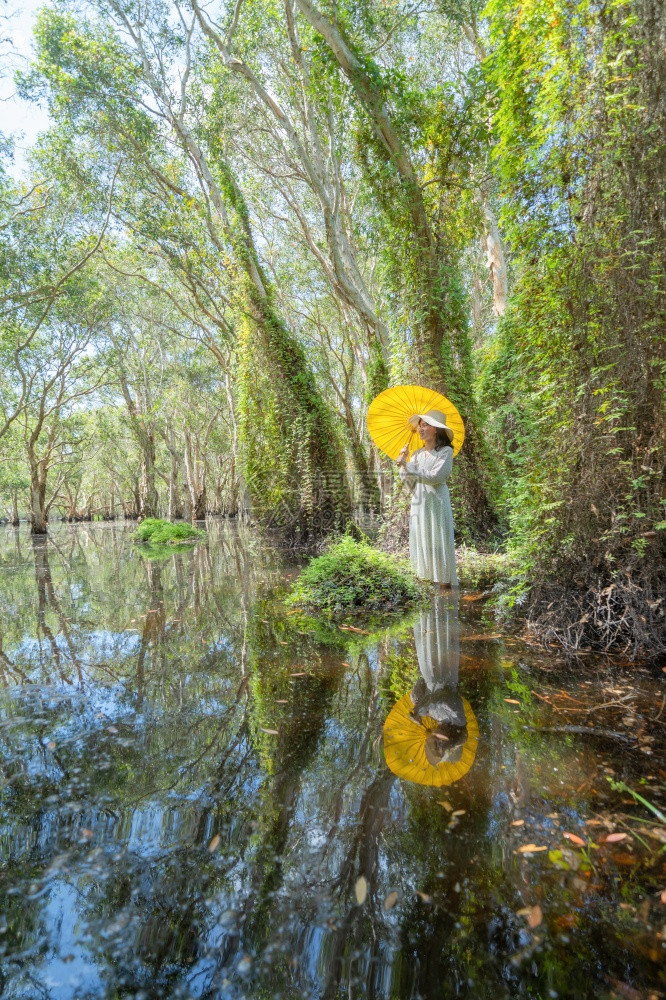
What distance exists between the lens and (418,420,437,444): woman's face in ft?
19.6

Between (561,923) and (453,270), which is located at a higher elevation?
(453,270)

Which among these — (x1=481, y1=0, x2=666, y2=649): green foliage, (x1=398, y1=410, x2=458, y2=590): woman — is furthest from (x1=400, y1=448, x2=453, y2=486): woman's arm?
(x1=481, y1=0, x2=666, y2=649): green foliage

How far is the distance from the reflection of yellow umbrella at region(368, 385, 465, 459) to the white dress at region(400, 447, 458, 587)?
299 millimetres

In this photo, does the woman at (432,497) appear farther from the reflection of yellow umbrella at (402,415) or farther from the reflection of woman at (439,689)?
the reflection of woman at (439,689)

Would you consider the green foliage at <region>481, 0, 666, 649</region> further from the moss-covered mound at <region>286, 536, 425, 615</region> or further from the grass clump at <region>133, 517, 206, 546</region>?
the grass clump at <region>133, 517, 206, 546</region>

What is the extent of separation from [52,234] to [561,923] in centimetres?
1996

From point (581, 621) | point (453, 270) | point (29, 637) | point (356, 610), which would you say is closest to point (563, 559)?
point (581, 621)

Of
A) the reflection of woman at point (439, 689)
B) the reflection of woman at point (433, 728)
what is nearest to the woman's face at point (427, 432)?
the reflection of woman at point (439, 689)

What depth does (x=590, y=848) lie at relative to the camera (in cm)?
188

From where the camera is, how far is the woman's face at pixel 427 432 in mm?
5965

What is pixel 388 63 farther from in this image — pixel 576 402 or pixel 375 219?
pixel 576 402

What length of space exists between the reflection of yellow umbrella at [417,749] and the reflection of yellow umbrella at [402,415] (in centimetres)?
378

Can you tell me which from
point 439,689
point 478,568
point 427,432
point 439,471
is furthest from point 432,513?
point 439,689

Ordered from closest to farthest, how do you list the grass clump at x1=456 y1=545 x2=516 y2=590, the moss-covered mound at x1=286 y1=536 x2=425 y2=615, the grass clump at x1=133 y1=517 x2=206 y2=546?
the moss-covered mound at x1=286 y1=536 x2=425 y2=615 < the grass clump at x1=456 y1=545 x2=516 y2=590 < the grass clump at x1=133 y1=517 x2=206 y2=546
